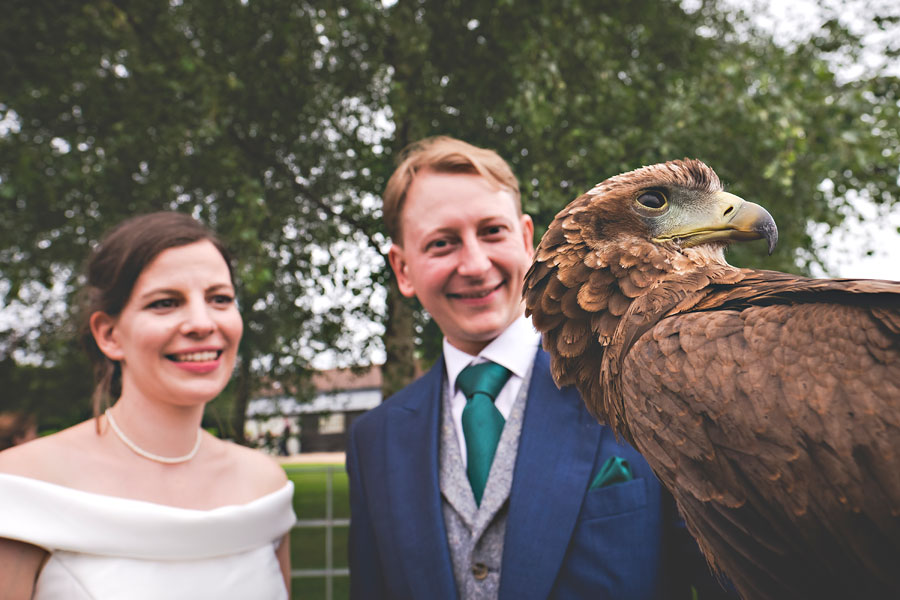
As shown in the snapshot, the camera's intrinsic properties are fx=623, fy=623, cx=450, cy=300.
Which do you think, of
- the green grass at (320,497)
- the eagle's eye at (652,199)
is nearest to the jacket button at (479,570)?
the eagle's eye at (652,199)

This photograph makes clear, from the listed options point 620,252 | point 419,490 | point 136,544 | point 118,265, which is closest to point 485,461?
point 419,490

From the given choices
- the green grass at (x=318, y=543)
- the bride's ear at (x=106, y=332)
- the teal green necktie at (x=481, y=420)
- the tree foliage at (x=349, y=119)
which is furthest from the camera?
the green grass at (x=318, y=543)

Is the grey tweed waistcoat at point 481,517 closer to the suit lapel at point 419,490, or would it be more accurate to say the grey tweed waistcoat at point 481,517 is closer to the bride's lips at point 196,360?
the suit lapel at point 419,490

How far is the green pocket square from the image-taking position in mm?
1732

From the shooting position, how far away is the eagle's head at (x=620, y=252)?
4.81 feet

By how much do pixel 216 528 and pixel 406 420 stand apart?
1006 millimetres

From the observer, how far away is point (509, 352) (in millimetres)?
2176

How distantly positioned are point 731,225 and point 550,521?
91cm

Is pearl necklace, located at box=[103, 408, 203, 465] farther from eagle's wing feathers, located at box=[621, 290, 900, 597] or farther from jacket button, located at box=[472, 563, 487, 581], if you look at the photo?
eagle's wing feathers, located at box=[621, 290, 900, 597]

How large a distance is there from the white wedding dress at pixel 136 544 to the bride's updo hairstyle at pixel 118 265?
51 centimetres

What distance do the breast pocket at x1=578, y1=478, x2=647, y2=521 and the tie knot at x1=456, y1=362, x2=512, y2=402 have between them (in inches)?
20.1

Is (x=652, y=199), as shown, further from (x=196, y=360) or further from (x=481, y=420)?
(x=196, y=360)

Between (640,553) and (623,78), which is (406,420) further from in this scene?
(623,78)

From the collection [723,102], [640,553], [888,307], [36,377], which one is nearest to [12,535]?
[640,553]
